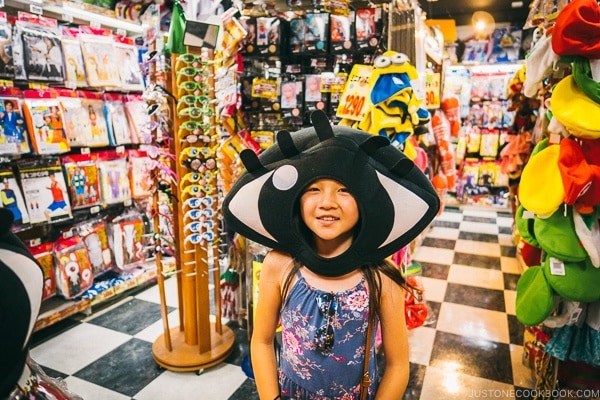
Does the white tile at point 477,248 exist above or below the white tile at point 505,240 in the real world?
above

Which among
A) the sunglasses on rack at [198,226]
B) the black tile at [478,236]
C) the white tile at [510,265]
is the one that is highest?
the sunglasses on rack at [198,226]

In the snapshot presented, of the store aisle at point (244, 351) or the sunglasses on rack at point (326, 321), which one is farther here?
the store aisle at point (244, 351)

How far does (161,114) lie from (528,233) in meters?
1.82

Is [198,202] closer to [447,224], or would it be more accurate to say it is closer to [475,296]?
[475,296]

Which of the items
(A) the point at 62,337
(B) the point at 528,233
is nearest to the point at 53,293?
(A) the point at 62,337

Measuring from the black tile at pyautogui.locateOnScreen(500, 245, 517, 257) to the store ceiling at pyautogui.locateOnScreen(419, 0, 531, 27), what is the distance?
387 centimetres

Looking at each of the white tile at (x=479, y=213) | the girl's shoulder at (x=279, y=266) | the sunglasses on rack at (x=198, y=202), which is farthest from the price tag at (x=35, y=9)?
the white tile at (x=479, y=213)

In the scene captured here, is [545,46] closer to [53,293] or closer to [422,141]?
[422,141]

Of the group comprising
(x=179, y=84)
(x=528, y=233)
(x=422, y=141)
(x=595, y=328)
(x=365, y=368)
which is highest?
(x=179, y=84)

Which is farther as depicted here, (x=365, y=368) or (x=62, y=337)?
(x=62, y=337)

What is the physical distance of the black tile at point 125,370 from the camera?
214 centimetres

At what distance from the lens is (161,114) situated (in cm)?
205

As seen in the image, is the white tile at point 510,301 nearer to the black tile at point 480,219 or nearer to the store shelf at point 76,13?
the black tile at point 480,219

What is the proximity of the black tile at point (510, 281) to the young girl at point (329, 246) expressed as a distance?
2676mm
